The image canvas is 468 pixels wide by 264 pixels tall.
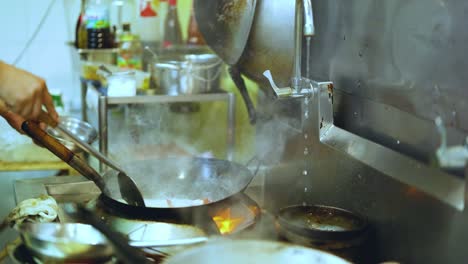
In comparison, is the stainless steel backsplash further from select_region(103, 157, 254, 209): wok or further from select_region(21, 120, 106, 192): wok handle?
select_region(21, 120, 106, 192): wok handle

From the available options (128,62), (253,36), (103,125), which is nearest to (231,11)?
(253,36)

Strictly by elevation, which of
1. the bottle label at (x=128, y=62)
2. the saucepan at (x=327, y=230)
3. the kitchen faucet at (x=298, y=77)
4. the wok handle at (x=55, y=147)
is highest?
the kitchen faucet at (x=298, y=77)

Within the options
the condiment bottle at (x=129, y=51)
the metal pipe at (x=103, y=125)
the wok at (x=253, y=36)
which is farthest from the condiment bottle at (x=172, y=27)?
the wok at (x=253, y=36)

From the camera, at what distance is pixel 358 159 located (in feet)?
4.96

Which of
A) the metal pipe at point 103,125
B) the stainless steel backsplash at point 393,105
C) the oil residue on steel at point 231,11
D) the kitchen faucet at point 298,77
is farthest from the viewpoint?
the metal pipe at point 103,125

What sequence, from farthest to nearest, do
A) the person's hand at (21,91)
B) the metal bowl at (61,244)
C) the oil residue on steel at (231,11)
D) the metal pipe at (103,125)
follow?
1. the metal pipe at (103,125)
2. the oil residue on steel at (231,11)
3. the person's hand at (21,91)
4. the metal bowl at (61,244)

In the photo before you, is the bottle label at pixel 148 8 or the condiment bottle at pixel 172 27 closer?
the bottle label at pixel 148 8

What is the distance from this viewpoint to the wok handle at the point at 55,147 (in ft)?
5.20

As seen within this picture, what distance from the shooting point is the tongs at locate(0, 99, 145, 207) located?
1.59 meters

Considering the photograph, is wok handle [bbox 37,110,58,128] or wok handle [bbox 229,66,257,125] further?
wok handle [bbox 229,66,257,125]

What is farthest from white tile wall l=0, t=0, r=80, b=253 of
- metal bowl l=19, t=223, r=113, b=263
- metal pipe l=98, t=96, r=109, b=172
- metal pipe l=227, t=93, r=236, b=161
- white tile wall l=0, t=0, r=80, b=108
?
metal bowl l=19, t=223, r=113, b=263

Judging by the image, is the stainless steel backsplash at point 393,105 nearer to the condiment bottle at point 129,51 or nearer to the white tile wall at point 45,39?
the condiment bottle at point 129,51

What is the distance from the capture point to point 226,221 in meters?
1.51

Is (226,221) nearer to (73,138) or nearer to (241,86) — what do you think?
(73,138)
